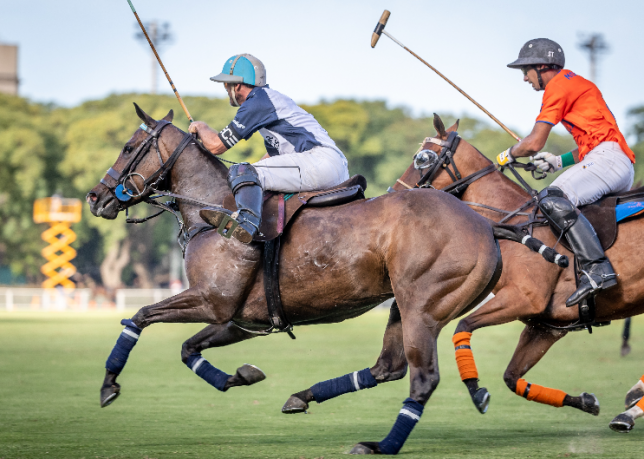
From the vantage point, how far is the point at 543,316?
22.4 ft

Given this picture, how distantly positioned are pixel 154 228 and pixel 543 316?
45.8 metres

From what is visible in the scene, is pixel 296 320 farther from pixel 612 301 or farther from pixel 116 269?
pixel 116 269

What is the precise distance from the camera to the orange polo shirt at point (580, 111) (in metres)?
6.84

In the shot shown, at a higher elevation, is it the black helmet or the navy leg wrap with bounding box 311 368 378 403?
the black helmet

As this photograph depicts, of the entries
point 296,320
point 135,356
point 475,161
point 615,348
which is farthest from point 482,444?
point 615,348

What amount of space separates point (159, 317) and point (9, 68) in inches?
2513

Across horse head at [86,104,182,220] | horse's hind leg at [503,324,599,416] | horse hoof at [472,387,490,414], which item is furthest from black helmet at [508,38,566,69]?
horse head at [86,104,182,220]

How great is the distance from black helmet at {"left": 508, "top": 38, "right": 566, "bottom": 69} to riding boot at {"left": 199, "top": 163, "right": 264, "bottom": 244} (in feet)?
8.86

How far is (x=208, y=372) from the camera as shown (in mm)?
6641

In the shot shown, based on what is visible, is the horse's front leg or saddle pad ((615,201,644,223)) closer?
the horse's front leg

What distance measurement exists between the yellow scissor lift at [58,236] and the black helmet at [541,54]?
4083cm

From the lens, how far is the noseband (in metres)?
6.69

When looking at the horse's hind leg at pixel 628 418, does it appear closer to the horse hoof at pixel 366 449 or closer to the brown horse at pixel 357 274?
the brown horse at pixel 357 274

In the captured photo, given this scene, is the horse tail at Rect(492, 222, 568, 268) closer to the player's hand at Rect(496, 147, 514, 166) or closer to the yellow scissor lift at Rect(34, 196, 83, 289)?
the player's hand at Rect(496, 147, 514, 166)
